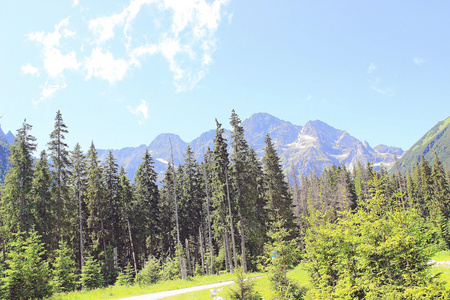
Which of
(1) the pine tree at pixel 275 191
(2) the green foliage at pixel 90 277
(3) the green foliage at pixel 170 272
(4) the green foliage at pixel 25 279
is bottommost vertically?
(3) the green foliage at pixel 170 272

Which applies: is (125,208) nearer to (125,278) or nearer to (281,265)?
(125,278)

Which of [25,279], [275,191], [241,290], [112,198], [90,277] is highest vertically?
[112,198]

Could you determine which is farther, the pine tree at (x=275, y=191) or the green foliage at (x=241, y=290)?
the pine tree at (x=275, y=191)

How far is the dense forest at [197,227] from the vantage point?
358 inches

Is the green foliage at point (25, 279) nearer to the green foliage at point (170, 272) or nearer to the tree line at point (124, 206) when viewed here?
the tree line at point (124, 206)

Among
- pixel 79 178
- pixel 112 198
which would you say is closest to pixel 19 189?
pixel 79 178

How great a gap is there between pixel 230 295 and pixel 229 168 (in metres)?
18.4

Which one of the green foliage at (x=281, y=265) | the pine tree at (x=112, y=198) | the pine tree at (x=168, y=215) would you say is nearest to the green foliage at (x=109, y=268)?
the pine tree at (x=112, y=198)

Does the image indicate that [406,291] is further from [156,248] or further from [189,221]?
[156,248]

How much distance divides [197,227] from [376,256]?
128 feet

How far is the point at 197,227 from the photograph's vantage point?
151ft

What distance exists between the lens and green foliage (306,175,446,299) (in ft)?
26.9

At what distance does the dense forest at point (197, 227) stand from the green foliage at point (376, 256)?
36 millimetres

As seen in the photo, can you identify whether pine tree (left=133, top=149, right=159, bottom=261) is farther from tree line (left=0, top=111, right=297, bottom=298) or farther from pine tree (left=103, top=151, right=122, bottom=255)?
pine tree (left=103, top=151, right=122, bottom=255)
